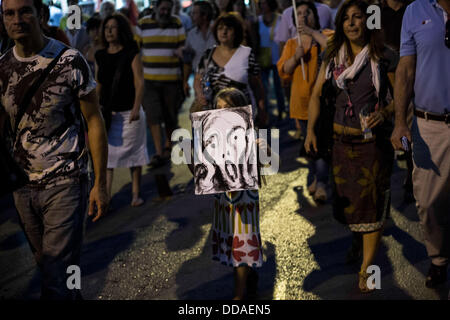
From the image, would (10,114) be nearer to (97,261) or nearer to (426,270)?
(97,261)

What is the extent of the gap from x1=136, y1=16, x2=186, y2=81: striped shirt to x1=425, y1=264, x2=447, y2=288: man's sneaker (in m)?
5.54

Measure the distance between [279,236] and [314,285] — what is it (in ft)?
3.76

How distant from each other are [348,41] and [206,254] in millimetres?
2153

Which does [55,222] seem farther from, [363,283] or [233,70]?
[233,70]

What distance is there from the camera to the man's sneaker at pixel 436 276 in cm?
456

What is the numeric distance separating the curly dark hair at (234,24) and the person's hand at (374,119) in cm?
208

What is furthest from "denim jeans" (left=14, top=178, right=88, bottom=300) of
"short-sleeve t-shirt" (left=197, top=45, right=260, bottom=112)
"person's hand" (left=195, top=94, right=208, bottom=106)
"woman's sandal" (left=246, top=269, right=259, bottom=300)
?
"short-sleeve t-shirt" (left=197, top=45, right=260, bottom=112)

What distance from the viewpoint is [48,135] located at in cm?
340

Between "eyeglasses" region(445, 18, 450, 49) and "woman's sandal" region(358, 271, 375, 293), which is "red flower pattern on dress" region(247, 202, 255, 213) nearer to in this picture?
"woman's sandal" region(358, 271, 375, 293)

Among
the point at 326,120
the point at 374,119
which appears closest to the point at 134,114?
the point at 326,120

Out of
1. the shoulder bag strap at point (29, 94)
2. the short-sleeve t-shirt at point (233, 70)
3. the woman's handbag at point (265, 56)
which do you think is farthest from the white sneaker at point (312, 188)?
the woman's handbag at point (265, 56)
